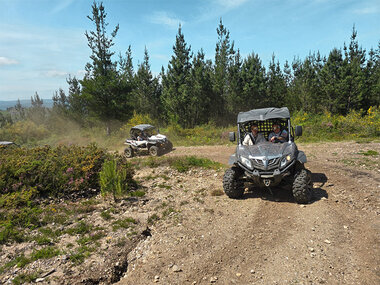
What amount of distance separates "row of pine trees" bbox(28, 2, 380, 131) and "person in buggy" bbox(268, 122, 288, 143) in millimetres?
20573

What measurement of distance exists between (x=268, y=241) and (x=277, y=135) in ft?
11.8

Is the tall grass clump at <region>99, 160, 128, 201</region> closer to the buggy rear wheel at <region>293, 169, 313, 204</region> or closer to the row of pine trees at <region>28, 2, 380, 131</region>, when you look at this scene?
the buggy rear wheel at <region>293, 169, 313, 204</region>

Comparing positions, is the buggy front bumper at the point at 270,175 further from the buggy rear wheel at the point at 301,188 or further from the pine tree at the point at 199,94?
the pine tree at the point at 199,94

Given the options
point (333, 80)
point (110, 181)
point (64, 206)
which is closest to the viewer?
point (64, 206)

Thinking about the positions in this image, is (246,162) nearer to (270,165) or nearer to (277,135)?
(270,165)

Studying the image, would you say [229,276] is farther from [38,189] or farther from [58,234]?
[38,189]

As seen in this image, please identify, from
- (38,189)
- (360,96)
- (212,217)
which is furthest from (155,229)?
(360,96)

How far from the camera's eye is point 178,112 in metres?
29.3

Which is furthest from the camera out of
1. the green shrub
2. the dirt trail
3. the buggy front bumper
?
the green shrub

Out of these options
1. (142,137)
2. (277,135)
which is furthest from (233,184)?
(142,137)

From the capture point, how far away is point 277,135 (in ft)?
24.8

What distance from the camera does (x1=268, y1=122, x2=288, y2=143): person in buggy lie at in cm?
736

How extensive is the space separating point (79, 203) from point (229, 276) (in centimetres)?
531

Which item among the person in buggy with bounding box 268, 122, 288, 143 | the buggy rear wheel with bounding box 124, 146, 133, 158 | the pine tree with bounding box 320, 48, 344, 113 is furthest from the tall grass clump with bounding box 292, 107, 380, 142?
the pine tree with bounding box 320, 48, 344, 113
